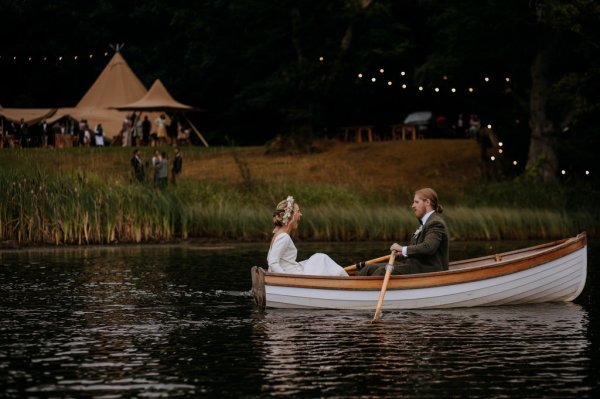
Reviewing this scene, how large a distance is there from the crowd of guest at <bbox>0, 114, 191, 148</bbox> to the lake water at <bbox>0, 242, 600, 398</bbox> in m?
34.2

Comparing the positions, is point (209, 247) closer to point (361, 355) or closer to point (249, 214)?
point (249, 214)

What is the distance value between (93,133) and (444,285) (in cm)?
4315

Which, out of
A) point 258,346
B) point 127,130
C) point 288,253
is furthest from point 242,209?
point 127,130

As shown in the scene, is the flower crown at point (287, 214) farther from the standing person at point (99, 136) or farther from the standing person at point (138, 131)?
the standing person at point (138, 131)

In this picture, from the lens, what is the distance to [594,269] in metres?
27.0

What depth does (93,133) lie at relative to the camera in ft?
201

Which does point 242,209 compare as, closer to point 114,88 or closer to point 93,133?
point 93,133

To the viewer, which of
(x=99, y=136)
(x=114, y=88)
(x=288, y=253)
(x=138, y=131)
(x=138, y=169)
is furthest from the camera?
(x=114, y=88)

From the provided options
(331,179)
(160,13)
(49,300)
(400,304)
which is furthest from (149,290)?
(160,13)

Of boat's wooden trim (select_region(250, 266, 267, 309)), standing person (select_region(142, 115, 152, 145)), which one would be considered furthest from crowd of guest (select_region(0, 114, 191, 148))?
boat's wooden trim (select_region(250, 266, 267, 309))

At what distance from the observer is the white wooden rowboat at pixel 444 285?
19812 millimetres

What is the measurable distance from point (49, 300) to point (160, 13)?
4807 centimetres

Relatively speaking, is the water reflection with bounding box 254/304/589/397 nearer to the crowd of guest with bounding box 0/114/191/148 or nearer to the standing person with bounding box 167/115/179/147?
the crowd of guest with bounding box 0/114/191/148

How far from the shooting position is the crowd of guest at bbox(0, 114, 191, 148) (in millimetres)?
58656
